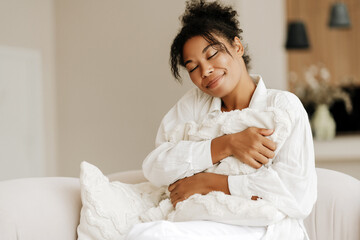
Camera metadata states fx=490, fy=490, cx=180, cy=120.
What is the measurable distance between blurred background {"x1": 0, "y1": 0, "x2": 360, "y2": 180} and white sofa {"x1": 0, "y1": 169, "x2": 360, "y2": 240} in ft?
3.67

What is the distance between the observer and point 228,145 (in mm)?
1573

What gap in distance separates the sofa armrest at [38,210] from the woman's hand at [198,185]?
0.38m

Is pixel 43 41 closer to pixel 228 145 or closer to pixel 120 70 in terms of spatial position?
pixel 120 70

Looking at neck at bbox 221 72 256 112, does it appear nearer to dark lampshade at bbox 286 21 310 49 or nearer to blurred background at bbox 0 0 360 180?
blurred background at bbox 0 0 360 180

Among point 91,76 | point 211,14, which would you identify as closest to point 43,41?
point 91,76

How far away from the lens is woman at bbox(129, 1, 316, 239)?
4.94ft

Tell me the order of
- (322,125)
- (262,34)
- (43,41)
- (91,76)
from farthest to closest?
(322,125), (43,41), (91,76), (262,34)

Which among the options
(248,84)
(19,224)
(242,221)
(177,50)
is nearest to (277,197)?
(242,221)

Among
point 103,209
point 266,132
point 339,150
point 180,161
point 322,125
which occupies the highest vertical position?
point 266,132

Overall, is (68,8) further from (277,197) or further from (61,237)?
(277,197)

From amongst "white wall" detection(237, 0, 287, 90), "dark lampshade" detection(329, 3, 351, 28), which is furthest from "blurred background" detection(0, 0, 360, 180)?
"dark lampshade" detection(329, 3, 351, 28)

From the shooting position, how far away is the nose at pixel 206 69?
1.65 metres

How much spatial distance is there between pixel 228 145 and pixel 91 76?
180cm

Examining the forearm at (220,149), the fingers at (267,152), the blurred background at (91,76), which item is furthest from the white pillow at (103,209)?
the blurred background at (91,76)
